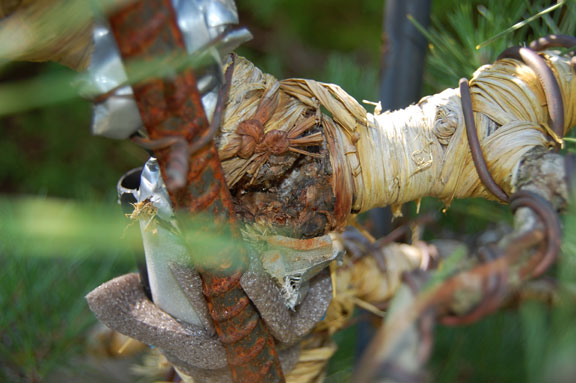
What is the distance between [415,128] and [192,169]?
13 centimetres

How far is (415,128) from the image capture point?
275 millimetres

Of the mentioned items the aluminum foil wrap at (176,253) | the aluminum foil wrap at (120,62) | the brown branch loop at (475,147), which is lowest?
the aluminum foil wrap at (176,253)

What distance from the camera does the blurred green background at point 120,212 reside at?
0.59ft

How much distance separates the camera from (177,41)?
0.61ft

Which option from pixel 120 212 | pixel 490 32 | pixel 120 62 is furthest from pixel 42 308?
pixel 490 32

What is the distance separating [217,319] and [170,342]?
0.04 meters

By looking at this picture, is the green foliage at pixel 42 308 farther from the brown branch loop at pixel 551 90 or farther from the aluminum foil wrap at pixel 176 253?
the brown branch loop at pixel 551 90

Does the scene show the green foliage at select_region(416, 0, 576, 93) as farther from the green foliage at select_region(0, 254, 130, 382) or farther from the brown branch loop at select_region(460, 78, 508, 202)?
the green foliage at select_region(0, 254, 130, 382)

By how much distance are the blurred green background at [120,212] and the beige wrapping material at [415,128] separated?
0.24 ft

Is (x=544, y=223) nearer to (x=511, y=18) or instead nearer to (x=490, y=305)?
(x=490, y=305)

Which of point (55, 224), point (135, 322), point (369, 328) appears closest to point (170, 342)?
point (135, 322)

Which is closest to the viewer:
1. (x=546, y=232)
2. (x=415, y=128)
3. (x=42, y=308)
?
(x=546, y=232)

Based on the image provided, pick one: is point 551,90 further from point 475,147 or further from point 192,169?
point 192,169

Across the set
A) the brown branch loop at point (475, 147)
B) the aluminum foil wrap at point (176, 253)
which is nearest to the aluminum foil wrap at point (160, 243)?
the aluminum foil wrap at point (176, 253)
